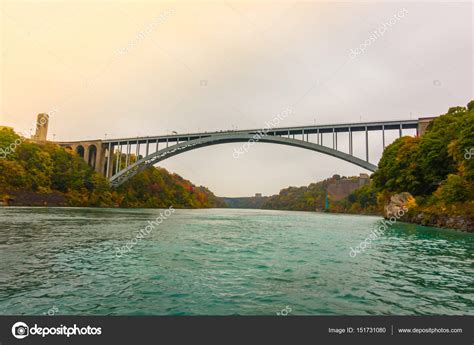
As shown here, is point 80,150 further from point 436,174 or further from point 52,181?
point 436,174

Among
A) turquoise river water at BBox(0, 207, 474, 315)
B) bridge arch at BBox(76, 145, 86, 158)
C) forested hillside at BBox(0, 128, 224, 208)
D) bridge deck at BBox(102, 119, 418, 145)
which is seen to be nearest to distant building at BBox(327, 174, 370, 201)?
bridge deck at BBox(102, 119, 418, 145)

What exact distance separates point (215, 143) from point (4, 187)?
107ft

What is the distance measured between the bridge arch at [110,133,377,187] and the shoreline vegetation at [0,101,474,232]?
4309 mm

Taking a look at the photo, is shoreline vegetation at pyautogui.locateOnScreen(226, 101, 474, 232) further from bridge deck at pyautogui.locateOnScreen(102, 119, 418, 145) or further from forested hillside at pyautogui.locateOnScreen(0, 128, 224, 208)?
forested hillside at pyautogui.locateOnScreen(0, 128, 224, 208)

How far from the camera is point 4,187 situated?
39219mm

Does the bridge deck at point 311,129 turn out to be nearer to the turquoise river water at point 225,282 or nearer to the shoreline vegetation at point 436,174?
the shoreline vegetation at point 436,174

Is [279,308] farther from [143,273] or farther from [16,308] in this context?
[16,308]

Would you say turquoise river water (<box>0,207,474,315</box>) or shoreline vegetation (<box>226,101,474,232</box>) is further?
shoreline vegetation (<box>226,101,474,232</box>)

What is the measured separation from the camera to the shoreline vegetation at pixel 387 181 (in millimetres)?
20281

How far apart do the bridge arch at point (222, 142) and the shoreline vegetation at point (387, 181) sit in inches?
170

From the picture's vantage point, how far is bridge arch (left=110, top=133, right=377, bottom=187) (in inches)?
1650

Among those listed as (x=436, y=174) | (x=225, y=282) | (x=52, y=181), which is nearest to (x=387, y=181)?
(x=436, y=174)

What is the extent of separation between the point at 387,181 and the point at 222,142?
31.1m
